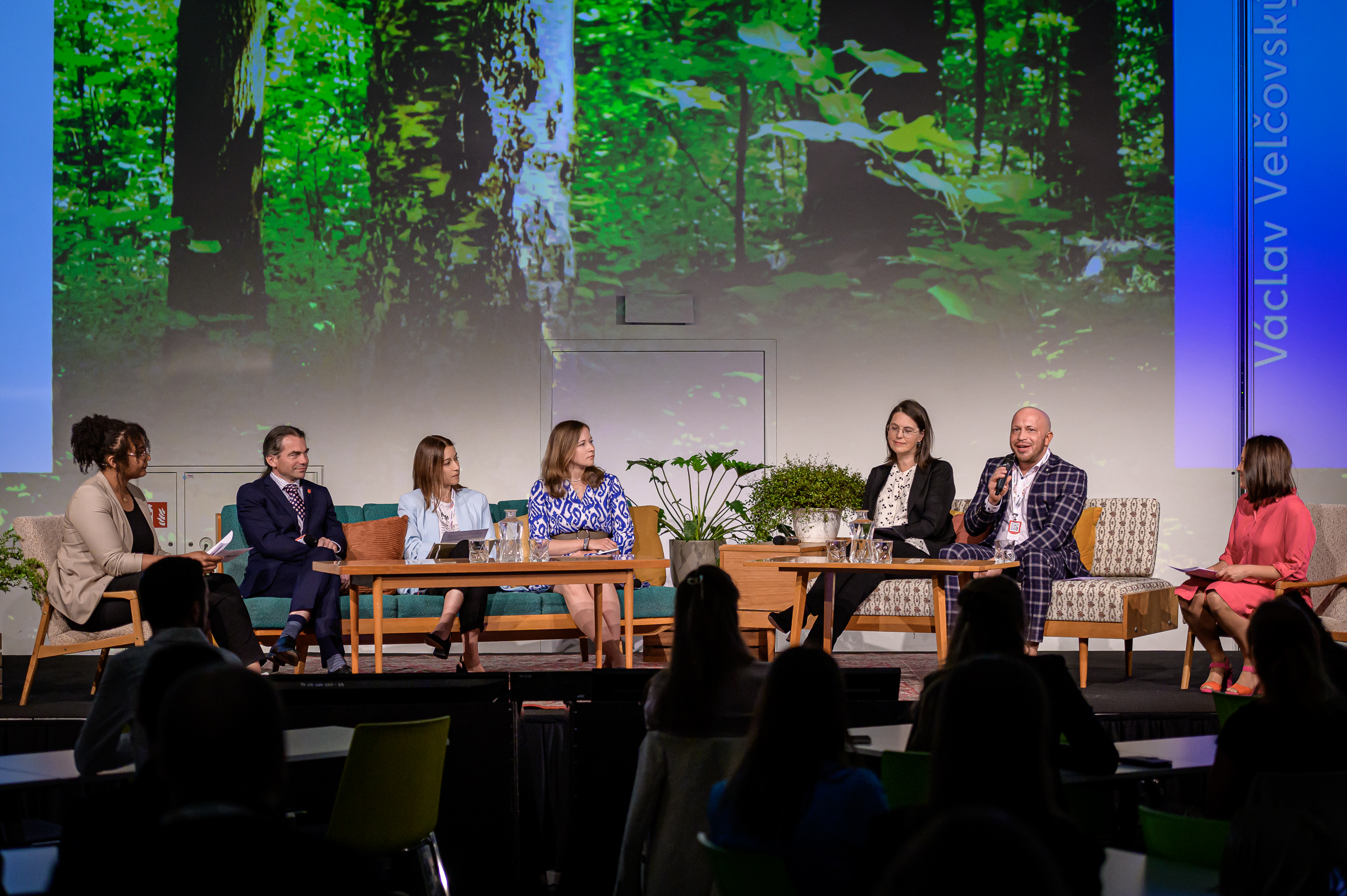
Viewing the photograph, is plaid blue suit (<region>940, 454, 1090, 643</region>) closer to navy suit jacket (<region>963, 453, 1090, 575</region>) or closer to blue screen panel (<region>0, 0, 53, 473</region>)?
navy suit jacket (<region>963, 453, 1090, 575</region>)

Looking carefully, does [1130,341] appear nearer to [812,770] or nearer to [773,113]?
[773,113]

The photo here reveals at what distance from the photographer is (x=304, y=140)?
773 centimetres

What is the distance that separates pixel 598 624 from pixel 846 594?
1.21 m

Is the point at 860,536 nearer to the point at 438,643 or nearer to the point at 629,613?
the point at 629,613

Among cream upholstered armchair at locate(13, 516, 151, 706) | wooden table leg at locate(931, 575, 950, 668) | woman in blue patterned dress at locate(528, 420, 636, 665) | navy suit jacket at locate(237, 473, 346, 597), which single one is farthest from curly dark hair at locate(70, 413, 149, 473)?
wooden table leg at locate(931, 575, 950, 668)

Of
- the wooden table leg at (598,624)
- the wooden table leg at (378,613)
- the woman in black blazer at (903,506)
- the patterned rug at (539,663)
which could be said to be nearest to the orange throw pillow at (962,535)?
the woman in black blazer at (903,506)

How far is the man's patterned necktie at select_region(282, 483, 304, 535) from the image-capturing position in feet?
19.5

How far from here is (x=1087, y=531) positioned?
6203mm

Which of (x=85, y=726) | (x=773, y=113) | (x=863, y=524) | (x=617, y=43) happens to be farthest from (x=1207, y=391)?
(x=85, y=726)

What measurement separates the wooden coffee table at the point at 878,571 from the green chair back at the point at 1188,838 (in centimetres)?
229

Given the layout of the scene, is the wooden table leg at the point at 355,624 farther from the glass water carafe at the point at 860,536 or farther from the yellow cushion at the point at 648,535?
the glass water carafe at the point at 860,536

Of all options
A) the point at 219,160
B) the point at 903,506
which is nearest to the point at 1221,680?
the point at 903,506

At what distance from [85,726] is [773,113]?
615 cm

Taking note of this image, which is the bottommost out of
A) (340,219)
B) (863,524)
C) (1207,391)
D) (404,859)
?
(404,859)
